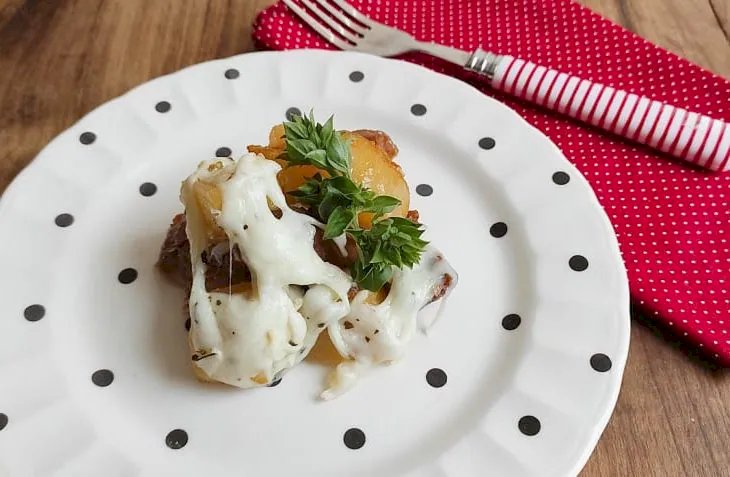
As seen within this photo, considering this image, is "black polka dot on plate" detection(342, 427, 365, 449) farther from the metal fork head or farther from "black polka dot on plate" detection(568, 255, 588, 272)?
the metal fork head

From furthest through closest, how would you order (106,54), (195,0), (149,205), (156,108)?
1. (195,0)
2. (106,54)
3. (156,108)
4. (149,205)

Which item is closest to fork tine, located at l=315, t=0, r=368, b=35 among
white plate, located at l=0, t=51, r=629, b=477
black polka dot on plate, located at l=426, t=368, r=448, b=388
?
white plate, located at l=0, t=51, r=629, b=477

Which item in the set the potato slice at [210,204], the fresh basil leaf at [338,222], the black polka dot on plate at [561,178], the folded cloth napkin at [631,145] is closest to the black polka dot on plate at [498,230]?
the black polka dot on plate at [561,178]

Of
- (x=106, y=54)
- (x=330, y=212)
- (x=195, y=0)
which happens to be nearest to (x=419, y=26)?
(x=195, y=0)

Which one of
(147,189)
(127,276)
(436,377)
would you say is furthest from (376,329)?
(147,189)

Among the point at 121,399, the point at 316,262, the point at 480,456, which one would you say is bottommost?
the point at 121,399

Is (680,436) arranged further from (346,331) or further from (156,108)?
(156,108)

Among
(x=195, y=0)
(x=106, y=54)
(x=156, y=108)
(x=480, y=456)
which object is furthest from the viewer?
(x=195, y=0)

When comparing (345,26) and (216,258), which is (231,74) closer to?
(345,26)
